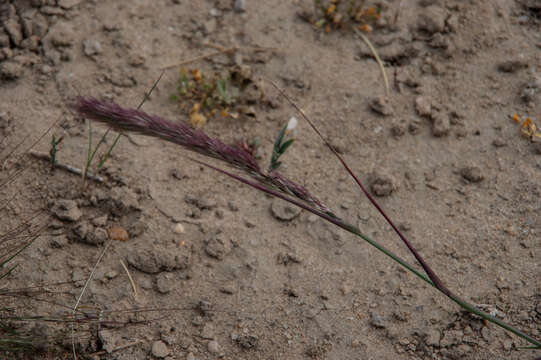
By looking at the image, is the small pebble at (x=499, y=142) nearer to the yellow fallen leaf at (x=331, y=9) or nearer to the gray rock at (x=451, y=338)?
the gray rock at (x=451, y=338)

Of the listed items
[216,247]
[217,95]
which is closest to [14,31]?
[217,95]

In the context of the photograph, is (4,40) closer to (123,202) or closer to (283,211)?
(123,202)

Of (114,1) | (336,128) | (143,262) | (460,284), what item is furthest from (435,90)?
(114,1)

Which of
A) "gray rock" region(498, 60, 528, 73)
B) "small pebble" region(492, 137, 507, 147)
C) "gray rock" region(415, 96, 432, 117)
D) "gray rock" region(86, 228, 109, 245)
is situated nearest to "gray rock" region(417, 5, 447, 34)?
"gray rock" region(498, 60, 528, 73)

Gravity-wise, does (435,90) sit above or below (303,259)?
above

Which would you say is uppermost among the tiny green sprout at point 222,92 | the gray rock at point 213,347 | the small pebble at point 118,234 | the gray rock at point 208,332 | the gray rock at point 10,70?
the tiny green sprout at point 222,92

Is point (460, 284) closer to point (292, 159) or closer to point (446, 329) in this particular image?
point (446, 329)

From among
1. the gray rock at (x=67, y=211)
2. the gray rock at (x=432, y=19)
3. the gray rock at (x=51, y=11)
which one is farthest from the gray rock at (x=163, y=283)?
the gray rock at (x=432, y=19)

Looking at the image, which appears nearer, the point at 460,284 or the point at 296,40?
the point at 460,284
